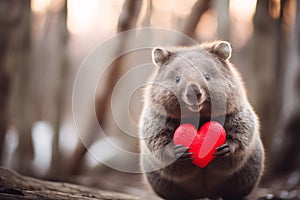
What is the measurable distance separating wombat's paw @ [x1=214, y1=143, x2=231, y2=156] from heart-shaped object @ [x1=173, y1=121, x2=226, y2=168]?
0.5 inches

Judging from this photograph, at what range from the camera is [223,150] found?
2021 millimetres

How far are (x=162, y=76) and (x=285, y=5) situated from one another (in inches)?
63.4

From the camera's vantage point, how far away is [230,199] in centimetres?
243

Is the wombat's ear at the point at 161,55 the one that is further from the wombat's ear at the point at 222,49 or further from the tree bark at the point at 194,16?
the tree bark at the point at 194,16

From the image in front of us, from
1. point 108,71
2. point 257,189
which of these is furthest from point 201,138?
point 108,71

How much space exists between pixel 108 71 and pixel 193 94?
2082 mm

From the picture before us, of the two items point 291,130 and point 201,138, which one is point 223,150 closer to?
point 201,138

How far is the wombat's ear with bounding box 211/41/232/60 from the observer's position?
6.95ft

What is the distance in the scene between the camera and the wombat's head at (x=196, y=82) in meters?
2.00

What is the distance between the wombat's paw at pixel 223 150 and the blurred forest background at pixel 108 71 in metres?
0.62

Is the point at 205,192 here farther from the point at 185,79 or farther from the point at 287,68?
the point at 287,68

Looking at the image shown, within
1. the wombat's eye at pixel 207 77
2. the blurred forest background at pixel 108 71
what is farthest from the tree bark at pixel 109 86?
the wombat's eye at pixel 207 77

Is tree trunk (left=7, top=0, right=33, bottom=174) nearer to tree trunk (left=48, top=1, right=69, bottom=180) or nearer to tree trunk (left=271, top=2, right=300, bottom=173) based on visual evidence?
tree trunk (left=48, top=1, right=69, bottom=180)

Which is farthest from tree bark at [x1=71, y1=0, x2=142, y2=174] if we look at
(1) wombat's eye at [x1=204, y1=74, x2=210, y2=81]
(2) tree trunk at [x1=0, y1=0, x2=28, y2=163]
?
(1) wombat's eye at [x1=204, y1=74, x2=210, y2=81]
